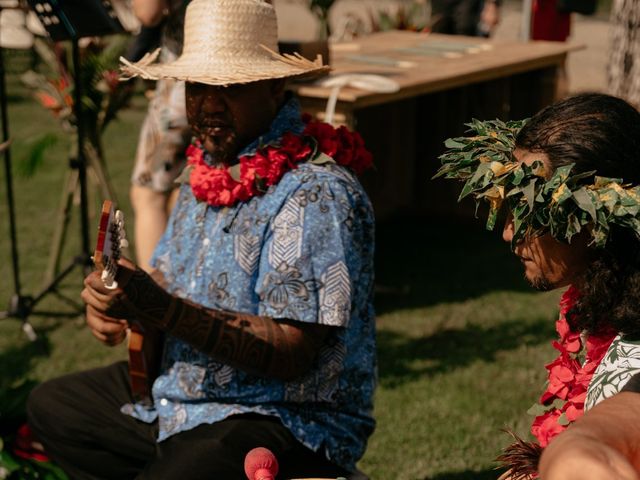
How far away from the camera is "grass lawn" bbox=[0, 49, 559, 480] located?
162 inches

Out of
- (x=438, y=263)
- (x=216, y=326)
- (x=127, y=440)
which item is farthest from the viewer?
(x=438, y=263)

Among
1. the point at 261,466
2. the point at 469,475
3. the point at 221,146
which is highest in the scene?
the point at 221,146

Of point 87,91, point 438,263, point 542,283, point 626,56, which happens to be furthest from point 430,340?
point 626,56

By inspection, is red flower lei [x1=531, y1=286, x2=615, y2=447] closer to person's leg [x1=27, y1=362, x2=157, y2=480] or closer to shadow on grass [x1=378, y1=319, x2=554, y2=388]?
person's leg [x1=27, y1=362, x2=157, y2=480]

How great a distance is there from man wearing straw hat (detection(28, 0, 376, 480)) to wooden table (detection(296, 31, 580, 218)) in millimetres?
2483

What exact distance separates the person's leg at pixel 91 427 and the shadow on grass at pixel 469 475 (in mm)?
1182

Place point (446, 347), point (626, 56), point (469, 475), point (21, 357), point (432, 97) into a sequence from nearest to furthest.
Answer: point (469, 475) → point (21, 357) → point (446, 347) → point (432, 97) → point (626, 56)

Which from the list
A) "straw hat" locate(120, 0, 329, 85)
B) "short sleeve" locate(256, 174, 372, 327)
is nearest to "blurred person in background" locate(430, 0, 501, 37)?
"straw hat" locate(120, 0, 329, 85)

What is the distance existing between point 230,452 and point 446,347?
257 centimetres

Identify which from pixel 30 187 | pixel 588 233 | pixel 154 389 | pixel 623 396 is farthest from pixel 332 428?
pixel 30 187

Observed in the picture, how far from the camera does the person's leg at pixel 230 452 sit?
272 centimetres

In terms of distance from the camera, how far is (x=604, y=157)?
80.8 inches

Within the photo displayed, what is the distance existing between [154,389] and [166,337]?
15 centimetres

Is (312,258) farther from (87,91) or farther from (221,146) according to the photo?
(87,91)
